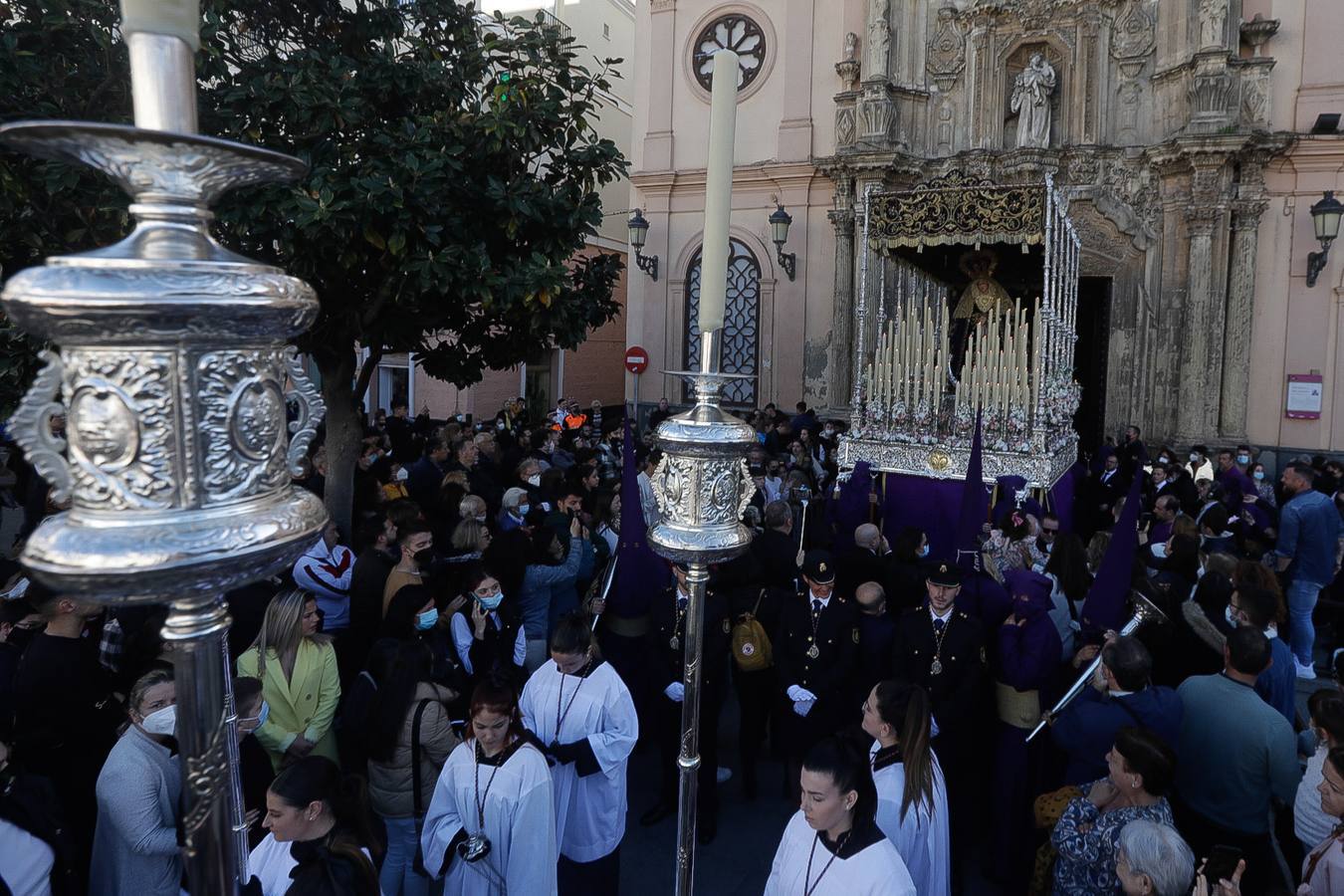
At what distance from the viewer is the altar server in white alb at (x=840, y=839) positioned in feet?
8.75

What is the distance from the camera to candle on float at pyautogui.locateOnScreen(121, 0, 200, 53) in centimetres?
116

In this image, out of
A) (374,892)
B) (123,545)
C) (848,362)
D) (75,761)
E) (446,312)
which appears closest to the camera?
(123,545)

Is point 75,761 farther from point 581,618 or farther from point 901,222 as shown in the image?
point 901,222

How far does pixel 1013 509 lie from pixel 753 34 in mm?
12698

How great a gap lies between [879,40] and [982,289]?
5144 millimetres

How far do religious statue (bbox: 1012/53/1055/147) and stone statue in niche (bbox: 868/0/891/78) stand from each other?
2.37m

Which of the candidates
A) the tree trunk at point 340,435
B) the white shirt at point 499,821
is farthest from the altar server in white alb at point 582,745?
the tree trunk at point 340,435

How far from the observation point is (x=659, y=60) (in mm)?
17531

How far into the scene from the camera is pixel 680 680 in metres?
5.07

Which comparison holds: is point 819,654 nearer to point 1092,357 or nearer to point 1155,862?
point 1155,862

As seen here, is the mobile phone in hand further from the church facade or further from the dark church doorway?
the dark church doorway

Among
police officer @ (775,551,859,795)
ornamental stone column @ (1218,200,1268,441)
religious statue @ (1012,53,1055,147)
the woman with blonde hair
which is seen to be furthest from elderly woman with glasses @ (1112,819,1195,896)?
religious statue @ (1012,53,1055,147)

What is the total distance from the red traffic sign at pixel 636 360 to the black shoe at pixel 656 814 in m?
12.3

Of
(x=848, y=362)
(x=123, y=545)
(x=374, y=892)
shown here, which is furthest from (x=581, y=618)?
(x=848, y=362)
